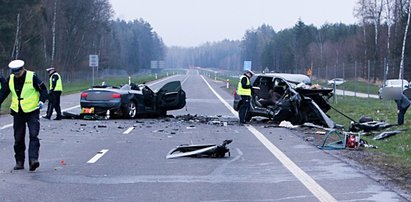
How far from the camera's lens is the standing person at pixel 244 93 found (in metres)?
21.6

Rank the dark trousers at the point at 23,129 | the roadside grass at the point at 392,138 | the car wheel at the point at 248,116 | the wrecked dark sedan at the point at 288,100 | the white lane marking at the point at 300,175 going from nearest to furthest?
the white lane marking at the point at 300,175 → the dark trousers at the point at 23,129 → the roadside grass at the point at 392,138 → the wrecked dark sedan at the point at 288,100 → the car wheel at the point at 248,116

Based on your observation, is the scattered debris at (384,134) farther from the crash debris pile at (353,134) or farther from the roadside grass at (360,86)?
the roadside grass at (360,86)

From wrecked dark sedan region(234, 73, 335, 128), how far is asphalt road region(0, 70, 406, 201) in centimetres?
283

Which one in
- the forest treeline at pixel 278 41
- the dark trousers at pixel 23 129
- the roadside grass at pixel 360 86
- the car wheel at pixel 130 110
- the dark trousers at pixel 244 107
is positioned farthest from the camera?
the forest treeline at pixel 278 41

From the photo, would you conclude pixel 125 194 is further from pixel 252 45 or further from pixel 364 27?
pixel 252 45

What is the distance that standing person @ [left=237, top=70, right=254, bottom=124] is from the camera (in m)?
21.6

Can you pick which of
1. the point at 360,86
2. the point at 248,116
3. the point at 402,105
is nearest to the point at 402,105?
the point at 402,105

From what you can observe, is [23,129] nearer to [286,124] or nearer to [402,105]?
[286,124]

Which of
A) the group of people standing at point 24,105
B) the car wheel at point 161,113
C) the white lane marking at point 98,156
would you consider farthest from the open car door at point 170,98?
the group of people standing at point 24,105

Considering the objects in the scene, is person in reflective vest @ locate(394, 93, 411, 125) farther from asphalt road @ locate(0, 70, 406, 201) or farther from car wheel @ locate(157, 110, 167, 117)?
car wheel @ locate(157, 110, 167, 117)

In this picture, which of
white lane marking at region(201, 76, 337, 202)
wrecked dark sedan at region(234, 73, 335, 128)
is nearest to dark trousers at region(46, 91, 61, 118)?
wrecked dark sedan at region(234, 73, 335, 128)

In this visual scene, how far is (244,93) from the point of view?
71.9ft

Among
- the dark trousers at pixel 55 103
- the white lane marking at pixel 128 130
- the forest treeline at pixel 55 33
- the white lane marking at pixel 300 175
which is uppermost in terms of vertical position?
the forest treeline at pixel 55 33

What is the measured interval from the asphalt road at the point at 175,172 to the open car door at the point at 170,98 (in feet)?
19.7
